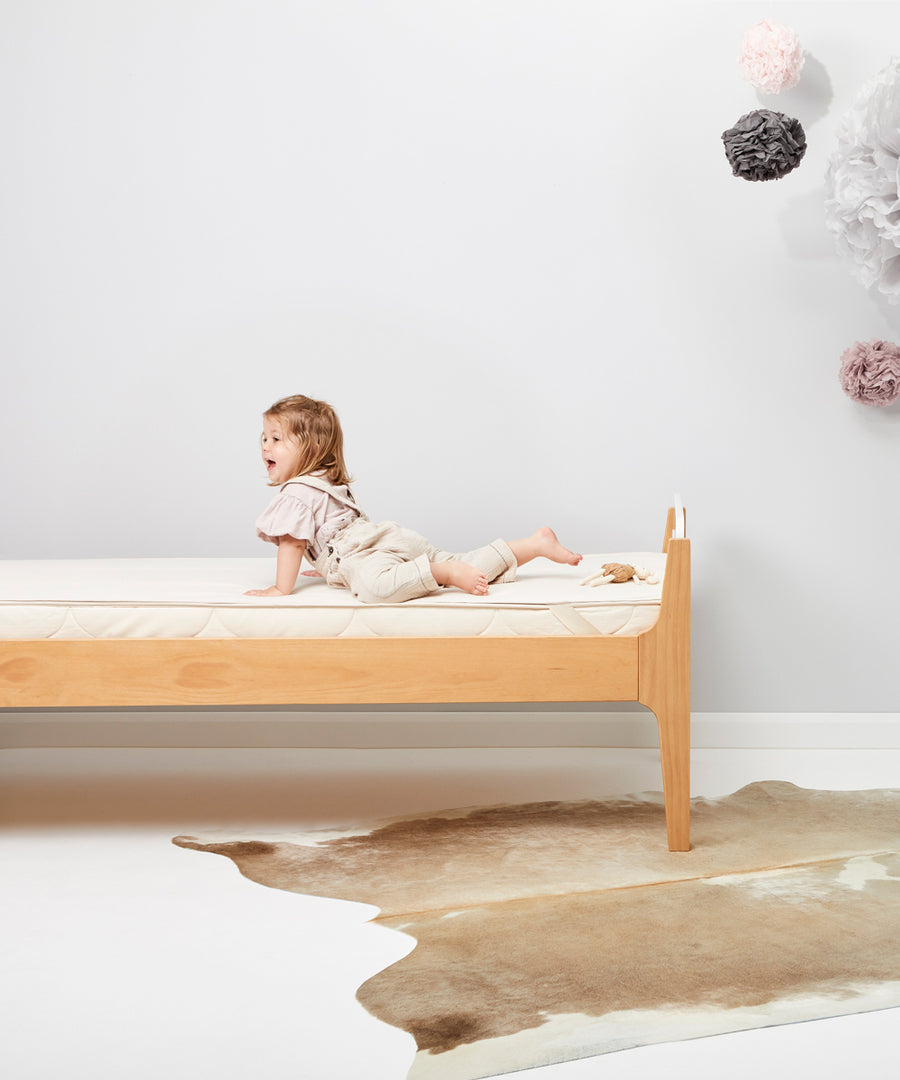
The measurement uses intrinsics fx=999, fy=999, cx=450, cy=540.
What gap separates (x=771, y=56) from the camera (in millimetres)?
2408

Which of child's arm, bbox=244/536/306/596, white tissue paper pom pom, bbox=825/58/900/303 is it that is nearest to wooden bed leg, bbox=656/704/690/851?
child's arm, bbox=244/536/306/596

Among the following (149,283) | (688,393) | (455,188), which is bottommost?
(688,393)

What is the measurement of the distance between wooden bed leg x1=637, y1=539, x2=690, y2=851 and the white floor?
43cm

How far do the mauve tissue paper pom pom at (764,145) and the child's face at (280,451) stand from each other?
1290mm

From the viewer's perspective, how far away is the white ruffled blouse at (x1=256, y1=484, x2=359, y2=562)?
193 cm

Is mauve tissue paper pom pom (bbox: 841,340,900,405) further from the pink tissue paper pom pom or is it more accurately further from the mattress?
the mattress

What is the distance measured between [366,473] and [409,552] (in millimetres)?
725

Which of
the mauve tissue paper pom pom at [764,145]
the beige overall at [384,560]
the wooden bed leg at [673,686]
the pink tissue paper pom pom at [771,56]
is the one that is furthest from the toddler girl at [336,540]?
the pink tissue paper pom pom at [771,56]

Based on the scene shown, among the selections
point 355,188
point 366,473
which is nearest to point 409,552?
point 366,473

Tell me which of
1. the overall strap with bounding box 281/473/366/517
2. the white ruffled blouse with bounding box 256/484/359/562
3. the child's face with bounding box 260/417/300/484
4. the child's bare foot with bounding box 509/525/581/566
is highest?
the child's face with bounding box 260/417/300/484

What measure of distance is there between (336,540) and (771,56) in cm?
160

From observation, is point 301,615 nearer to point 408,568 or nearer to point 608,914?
point 408,568

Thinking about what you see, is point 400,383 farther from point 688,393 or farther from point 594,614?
point 594,614

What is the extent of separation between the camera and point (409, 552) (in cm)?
196
